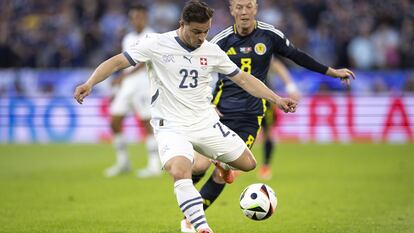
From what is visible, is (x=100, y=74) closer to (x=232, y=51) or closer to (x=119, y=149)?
(x=232, y=51)

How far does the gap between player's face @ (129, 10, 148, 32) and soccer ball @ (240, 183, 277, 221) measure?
736 centimetres

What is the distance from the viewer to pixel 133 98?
15242 mm

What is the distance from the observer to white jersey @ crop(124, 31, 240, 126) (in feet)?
25.1

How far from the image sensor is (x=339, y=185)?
13016 millimetres

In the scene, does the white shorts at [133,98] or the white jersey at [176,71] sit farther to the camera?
the white shorts at [133,98]

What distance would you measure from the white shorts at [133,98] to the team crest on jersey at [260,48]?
620 cm

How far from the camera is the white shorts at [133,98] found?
15156 mm

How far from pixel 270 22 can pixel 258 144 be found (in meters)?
4.79

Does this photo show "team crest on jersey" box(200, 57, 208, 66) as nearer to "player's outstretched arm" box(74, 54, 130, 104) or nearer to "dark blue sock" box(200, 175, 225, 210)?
"player's outstretched arm" box(74, 54, 130, 104)

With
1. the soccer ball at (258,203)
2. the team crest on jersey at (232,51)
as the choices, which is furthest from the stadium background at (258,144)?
the team crest on jersey at (232,51)

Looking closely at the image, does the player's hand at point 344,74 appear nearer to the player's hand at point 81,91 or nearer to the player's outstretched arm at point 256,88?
the player's outstretched arm at point 256,88

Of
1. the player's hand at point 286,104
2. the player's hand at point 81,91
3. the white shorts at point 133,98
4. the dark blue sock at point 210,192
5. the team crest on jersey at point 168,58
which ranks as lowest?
the white shorts at point 133,98

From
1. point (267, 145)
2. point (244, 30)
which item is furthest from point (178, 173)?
point (267, 145)

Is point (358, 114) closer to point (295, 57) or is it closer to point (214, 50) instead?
point (295, 57)
